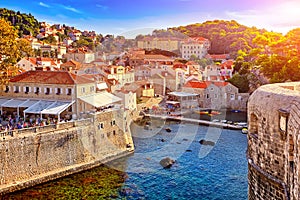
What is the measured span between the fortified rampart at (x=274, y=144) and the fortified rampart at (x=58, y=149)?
43.7ft

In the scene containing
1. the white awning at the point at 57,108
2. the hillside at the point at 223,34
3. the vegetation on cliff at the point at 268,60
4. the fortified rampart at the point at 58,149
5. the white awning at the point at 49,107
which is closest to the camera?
the fortified rampart at the point at 58,149

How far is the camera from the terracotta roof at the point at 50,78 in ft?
91.4

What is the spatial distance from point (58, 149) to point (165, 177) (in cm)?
643

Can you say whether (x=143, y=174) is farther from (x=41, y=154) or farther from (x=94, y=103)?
(x=94, y=103)

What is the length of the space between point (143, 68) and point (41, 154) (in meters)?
38.8

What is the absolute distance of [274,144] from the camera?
8805mm

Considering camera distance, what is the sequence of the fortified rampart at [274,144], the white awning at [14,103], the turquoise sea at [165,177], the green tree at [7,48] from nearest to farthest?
the fortified rampart at [274,144], the turquoise sea at [165,177], the white awning at [14,103], the green tree at [7,48]

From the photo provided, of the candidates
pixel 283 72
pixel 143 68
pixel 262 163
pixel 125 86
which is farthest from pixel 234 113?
pixel 262 163

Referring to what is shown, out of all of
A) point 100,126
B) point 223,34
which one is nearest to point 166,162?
point 100,126

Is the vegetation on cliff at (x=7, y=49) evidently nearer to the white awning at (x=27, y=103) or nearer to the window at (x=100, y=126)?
the white awning at (x=27, y=103)

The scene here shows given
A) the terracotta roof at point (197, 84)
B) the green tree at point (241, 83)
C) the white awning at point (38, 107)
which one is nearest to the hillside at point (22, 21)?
the terracotta roof at point (197, 84)

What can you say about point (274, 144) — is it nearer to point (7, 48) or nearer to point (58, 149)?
point (58, 149)

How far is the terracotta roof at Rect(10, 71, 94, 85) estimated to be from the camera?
91.4 ft

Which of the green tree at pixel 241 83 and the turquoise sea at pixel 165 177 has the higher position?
the green tree at pixel 241 83
